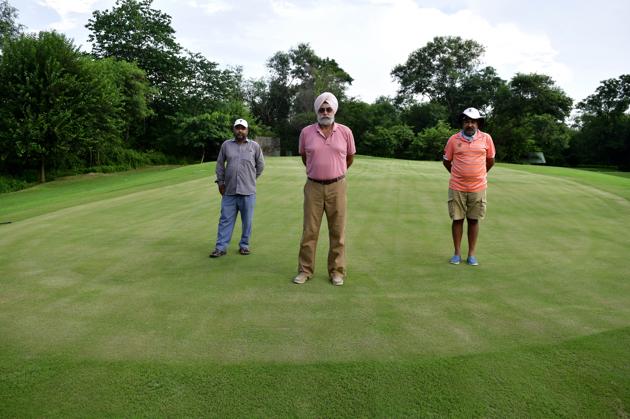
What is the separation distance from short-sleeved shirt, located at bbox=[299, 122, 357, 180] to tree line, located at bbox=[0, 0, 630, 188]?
2696 centimetres

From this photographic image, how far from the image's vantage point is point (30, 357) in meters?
3.28

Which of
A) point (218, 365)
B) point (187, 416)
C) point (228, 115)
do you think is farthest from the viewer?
point (228, 115)

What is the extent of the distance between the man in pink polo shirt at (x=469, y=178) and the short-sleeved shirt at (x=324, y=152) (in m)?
1.78

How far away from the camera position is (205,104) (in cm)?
5288

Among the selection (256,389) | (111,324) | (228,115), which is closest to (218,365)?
(256,389)

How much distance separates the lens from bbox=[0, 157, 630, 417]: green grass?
2.83 meters

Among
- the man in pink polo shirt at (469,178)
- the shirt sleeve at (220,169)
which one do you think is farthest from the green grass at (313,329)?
the shirt sleeve at (220,169)

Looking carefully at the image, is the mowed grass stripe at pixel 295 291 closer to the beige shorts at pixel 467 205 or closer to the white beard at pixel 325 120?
the beige shorts at pixel 467 205

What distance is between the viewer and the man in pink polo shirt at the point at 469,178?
6.11m

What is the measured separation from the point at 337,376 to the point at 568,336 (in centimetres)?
192

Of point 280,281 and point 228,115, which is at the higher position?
point 228,115

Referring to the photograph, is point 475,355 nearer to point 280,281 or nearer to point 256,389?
point 256,389

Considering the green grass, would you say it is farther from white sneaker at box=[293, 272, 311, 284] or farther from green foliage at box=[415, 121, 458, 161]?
green foliage at box=[415, 121, 458, 161]

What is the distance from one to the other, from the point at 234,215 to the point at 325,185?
2.10 metres
